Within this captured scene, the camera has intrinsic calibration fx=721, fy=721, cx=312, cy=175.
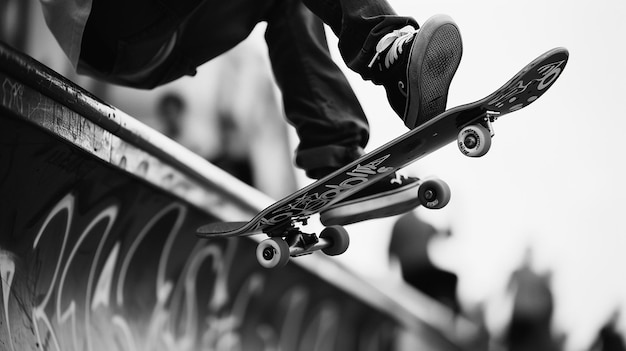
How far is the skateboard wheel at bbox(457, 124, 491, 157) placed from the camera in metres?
1.91

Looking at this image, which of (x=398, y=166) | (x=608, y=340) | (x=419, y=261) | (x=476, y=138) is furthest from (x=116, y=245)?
(x=608, y=340)

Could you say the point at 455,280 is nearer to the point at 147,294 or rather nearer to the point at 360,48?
the point at 147,294

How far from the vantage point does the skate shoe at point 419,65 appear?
191 centimetres

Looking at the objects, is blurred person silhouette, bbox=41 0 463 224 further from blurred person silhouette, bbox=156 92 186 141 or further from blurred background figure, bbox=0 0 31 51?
blurred person silhouette, bbox=156 92 186 141

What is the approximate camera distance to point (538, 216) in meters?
5.60

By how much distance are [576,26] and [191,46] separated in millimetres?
3552

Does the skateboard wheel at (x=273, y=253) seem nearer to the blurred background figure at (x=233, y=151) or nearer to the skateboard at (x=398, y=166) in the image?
the skateboard at (x=398, y=166)

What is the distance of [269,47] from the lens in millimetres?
2627

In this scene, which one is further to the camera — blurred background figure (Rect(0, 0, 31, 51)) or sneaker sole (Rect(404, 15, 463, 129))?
blurred background figure (Rect(0, 0, 31, 51))

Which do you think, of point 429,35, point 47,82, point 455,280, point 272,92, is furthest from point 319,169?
point 455,280

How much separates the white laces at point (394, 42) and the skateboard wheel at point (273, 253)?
2.17 ft

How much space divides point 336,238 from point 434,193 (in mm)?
418

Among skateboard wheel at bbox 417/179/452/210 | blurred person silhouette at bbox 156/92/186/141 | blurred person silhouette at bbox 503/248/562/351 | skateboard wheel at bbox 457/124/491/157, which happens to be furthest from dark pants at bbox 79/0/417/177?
blurred person silhouette at bbox 503/248/562/351

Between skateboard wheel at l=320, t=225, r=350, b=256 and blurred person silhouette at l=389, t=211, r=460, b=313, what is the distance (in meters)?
3.48
